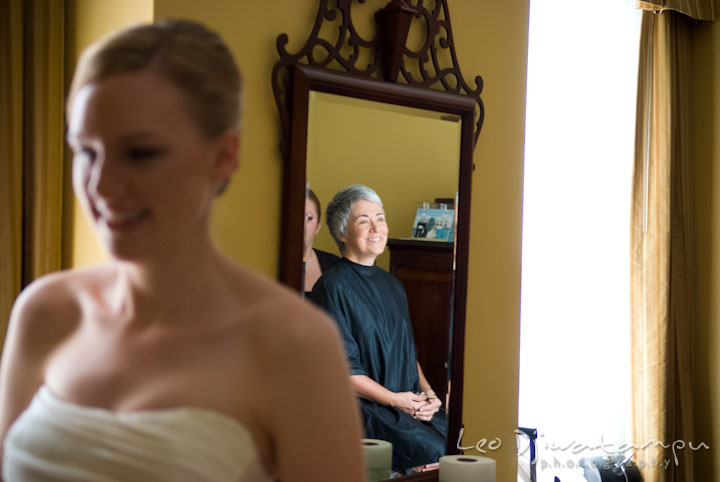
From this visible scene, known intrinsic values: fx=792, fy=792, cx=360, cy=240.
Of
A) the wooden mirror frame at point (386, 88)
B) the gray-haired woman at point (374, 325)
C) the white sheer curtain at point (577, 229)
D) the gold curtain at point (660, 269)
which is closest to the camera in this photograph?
the wooden mirror frame at point (386, 88)

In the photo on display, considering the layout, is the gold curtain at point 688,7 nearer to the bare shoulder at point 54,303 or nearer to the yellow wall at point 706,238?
the yellow wall at point 706,238

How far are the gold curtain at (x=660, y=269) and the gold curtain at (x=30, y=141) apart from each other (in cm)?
240

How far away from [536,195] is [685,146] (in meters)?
0.77

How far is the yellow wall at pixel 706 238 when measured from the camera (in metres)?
3.50

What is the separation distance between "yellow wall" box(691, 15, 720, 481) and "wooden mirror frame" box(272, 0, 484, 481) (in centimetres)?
159

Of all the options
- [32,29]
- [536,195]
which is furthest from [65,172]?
[536,195]

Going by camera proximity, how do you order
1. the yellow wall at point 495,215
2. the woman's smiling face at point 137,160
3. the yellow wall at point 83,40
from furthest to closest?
1. the yellow wall at point 495,215
2. the yellow wall at point 83,40
3. the woman's smiling face at point 137,160

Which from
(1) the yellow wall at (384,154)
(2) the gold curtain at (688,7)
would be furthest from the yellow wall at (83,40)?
(2) the gold curtain at (688,7)

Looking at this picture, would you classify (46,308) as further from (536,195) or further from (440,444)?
(536,195)

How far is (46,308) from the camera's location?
91 cm

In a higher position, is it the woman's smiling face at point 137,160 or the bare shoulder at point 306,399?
the woman's smiling face at point 137,160

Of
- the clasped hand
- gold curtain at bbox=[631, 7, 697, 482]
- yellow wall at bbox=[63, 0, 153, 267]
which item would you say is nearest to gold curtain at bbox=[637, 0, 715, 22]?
gold curtain at bbox=[631, 7, 697, 482]

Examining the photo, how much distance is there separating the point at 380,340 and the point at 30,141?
3.58 ft

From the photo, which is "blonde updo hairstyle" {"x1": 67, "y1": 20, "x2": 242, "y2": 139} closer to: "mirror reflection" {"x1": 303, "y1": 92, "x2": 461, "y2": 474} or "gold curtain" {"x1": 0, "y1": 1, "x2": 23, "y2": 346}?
"mirror reflection" {"x1": 303, "y1": 92, "x2": 461, "y2": 474}
